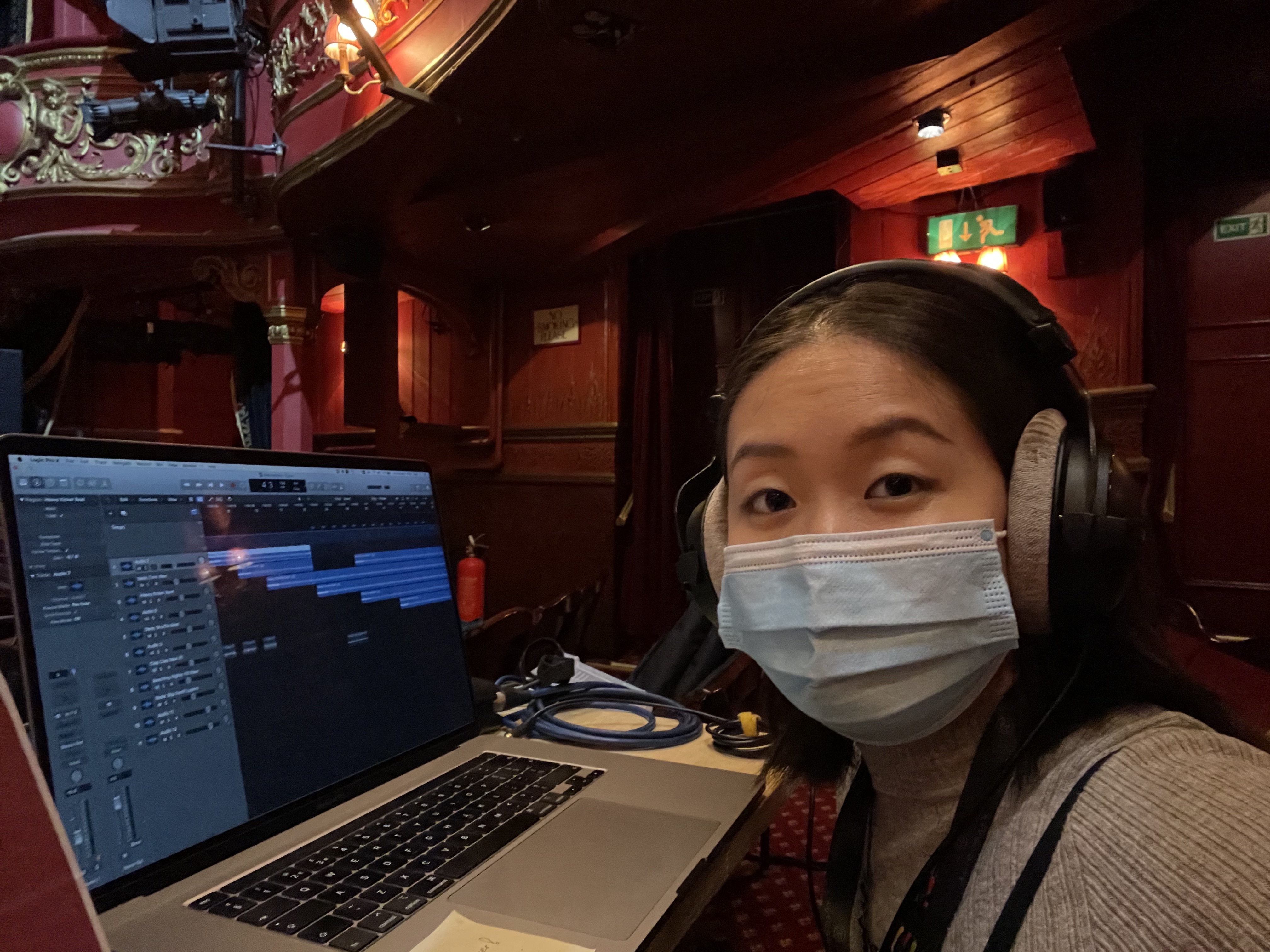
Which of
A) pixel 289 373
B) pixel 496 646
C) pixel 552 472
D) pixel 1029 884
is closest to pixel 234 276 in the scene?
pixel 289 373

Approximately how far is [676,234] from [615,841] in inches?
165

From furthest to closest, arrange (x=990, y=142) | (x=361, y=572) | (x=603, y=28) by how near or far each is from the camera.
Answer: (x=990, y=142)
(x=603, y=28)
(x=361, y=572)

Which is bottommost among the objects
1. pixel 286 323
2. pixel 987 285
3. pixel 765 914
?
pixel 765 914

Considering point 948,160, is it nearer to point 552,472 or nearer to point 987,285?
point 552,472

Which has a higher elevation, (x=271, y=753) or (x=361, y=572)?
(x=361, y=572)

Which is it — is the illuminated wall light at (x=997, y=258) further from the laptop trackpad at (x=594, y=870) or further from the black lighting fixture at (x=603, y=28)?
the laptop trackpad at (x=594, y=870)

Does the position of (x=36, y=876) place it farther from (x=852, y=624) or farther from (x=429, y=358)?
(x=429, y=358)

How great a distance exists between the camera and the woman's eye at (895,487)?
59 centimetres

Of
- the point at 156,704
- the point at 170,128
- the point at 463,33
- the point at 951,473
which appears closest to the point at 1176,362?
the point at 463,33

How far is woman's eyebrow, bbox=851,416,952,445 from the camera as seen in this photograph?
1.89ft

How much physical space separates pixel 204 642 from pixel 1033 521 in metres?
0.69

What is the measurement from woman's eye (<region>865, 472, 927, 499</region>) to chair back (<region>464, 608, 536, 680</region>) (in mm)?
2290

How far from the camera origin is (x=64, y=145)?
14.6 ft

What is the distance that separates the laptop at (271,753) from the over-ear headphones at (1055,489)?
1.19 ft
